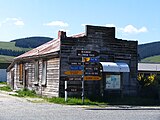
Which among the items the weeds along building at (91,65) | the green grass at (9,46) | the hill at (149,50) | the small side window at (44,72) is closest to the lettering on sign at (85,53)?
the weeds along building at (91,65)

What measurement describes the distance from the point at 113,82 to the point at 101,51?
7.98 ft

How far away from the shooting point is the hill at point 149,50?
117812 millimetres

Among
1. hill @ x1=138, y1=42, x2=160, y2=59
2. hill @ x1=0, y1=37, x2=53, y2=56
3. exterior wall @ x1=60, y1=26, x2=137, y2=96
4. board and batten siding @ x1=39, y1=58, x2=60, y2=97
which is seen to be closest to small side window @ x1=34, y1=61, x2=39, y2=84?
board and batten siding @ x1=39, y1=58, x2=60, y2=97

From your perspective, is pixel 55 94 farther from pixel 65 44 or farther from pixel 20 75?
pixel 20 75

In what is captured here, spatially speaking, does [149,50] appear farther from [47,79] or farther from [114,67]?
[114,67]

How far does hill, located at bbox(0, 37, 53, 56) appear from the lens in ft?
385

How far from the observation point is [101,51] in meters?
27.5

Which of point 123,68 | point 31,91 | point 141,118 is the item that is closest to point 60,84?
point 123,68

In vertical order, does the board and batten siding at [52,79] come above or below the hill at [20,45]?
below

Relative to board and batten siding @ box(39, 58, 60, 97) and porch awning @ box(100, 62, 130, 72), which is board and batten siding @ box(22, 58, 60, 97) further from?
porch awning @ box(100, 62, 130, 72)

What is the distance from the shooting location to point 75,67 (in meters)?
24.5

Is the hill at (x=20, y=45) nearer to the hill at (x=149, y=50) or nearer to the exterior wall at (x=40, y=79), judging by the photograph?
the hill at (x=149, y=50)

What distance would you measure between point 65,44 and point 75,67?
2.39m

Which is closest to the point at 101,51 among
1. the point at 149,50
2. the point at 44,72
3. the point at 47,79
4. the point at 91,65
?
the point at 91,65
